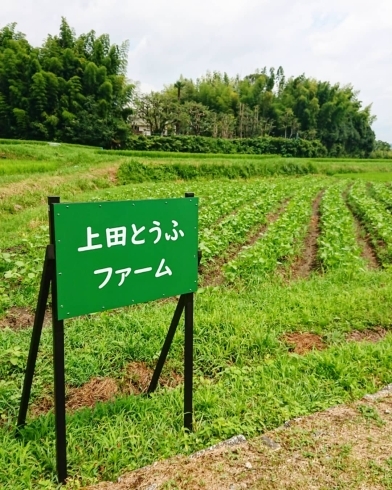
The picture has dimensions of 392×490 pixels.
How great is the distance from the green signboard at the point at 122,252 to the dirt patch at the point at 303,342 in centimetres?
192

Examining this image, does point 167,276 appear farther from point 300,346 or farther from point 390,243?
point 390,243

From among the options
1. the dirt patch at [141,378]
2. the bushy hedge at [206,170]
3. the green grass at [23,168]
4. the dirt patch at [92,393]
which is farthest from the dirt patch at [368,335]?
the bushy hedge at [206,170]

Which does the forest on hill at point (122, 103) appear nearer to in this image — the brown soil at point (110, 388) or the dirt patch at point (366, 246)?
the dirt patch at point (366, 246)

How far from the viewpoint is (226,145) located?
44438 millimetres

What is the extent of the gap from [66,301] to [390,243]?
833 cm

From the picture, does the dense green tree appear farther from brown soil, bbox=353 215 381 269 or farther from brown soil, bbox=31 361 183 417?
brown soil, bbox=31 361 183 417

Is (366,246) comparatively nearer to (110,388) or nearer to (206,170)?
(110,388)

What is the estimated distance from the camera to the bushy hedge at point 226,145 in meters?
39.5

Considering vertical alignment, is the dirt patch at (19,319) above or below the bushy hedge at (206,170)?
below

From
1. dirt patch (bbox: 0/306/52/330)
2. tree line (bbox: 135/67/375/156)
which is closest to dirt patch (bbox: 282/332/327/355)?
dirt patch (bbox: 0/306/52/330)

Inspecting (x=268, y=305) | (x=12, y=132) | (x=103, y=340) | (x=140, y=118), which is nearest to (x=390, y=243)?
(x=268, y=305)

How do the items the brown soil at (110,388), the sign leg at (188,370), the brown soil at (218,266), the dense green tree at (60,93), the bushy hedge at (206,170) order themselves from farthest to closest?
1. the dense green tree at (60,93)
2. the bushy hedge at (206,170)
3. the brown soil at (218,266)
4. the brown soil at (110,388)
5. the sign leg at (188,370)

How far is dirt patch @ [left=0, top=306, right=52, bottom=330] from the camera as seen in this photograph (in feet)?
15.0

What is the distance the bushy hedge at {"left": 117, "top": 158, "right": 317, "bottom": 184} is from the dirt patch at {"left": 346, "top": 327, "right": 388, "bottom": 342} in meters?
16.0
